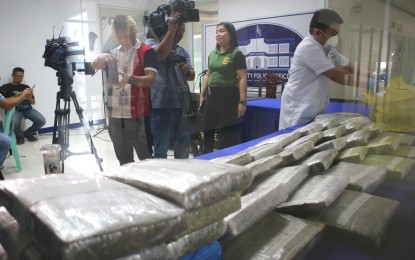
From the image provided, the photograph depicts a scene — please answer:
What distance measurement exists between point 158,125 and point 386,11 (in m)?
1.01

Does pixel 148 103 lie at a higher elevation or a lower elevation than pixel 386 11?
lower

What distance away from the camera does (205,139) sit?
1812mm

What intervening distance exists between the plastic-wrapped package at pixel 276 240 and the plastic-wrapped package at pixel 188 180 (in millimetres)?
120

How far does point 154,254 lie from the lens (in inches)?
14.9

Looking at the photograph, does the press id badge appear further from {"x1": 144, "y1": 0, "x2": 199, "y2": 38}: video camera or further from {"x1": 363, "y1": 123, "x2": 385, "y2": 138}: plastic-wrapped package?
{"x1": 363, "y1": 123, "x2": 385, "y2": 138}: plastic-wrapped package

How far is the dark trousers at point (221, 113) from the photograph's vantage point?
1950 mm

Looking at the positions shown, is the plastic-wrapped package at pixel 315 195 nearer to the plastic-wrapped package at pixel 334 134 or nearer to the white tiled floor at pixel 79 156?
the plastic-wrapped package at pixel 334 134

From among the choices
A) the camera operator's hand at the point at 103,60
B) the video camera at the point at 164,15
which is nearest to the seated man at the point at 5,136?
the camera operator's hand at the point at 103,60

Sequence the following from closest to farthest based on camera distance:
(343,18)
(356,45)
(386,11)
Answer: (386,11)
(356,45)
(343,18)

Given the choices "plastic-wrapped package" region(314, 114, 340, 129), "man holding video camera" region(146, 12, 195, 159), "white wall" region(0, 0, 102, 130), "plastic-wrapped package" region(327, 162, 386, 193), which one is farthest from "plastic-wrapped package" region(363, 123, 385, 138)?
"white wall" region(0, 0, 102, 130)

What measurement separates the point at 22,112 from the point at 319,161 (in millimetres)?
1857

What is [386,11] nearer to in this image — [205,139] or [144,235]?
[205,139]

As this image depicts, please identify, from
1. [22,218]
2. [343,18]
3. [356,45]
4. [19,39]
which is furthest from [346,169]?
[19,39]

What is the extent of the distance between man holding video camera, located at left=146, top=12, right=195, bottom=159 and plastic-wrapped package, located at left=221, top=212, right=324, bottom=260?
26.2 inches
